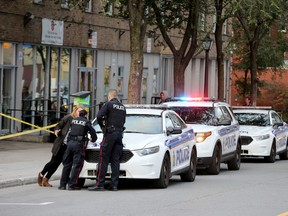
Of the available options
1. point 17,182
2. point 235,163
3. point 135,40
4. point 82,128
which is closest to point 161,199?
point 82,128

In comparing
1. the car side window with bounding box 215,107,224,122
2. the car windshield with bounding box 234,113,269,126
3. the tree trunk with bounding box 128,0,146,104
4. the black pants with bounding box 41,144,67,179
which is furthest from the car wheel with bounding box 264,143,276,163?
the black pants with bounding box 41,144,67,179

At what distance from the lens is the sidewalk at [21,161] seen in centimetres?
1877

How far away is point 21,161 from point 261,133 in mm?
8103

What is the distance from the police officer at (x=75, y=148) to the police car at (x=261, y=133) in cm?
1092

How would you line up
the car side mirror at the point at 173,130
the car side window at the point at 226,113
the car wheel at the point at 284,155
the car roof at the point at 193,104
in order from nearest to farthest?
the car side mirror at the point at 173,130 < the car roof at the point at 193,104 < the car side window at the point at 226,113 < the car wheel at the point at 284,155

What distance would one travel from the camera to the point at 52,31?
35719 mm

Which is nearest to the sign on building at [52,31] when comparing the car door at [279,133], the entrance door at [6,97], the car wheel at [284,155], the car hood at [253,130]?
the entrance door at [6,97]

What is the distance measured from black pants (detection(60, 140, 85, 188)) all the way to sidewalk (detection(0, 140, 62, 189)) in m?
1.32

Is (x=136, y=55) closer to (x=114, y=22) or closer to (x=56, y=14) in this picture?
(x=56, y=14)

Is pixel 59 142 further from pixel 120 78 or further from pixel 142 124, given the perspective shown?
pixel 120 78

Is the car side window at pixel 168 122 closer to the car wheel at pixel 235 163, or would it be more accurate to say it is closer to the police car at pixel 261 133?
the car wheel at pixel 235 163

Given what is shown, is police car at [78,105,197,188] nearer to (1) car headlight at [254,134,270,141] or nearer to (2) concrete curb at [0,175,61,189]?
(2) concrete curb at [0,175,61,189]

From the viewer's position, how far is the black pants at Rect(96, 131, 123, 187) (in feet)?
55.6

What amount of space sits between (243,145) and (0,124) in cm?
902
